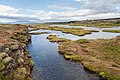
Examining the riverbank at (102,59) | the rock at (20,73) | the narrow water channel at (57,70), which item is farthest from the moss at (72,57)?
the rock at (20,73)

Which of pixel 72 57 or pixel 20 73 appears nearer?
pixel 20 73

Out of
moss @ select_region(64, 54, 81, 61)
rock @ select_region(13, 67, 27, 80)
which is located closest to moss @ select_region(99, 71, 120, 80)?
moss @ select_region(64, 54, 81, 61)

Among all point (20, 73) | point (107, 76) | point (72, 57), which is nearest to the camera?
point (107, 76)

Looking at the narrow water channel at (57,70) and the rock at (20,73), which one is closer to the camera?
the rock at (20,73)

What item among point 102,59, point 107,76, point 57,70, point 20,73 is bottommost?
point 57,70

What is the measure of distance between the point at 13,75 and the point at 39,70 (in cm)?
1205

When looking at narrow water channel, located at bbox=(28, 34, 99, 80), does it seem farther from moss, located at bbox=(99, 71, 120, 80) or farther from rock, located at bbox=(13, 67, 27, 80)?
rock, located at bbox=(13, 67, 27, 80)

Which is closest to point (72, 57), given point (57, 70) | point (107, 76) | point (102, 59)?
point (102, 59)

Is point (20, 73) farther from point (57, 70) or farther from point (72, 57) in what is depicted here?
point (72, 57)

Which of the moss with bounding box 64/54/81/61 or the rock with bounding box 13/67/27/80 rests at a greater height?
the rock with bounding box 13/67/27/80

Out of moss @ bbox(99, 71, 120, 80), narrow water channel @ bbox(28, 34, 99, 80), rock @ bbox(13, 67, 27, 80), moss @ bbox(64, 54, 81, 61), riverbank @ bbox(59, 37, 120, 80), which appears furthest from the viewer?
moss @ bbox(64, 54, 81, 61)

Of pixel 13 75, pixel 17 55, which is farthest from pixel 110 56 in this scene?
pixel 13 75

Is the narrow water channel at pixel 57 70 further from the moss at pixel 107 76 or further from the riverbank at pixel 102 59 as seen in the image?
the riverbank at pixel 102 59

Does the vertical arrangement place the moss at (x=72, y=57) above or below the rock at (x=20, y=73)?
below
